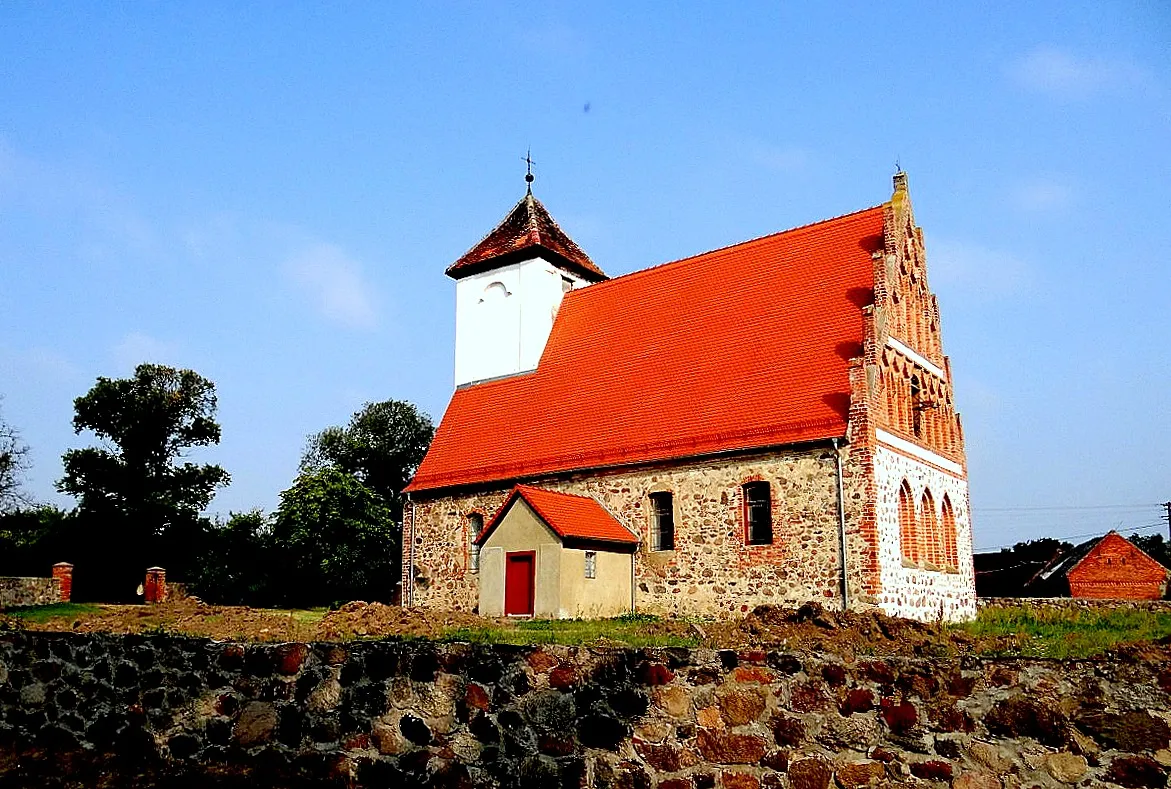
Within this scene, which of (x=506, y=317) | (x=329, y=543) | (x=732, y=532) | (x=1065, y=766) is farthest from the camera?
(x=329, y=543)

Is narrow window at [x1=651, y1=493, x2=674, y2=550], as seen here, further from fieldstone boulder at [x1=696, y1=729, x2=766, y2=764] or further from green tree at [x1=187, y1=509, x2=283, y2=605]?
green tree at [x1=187, y1=509, x2=283, y2=605]

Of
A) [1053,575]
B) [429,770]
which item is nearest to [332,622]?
[429,770]

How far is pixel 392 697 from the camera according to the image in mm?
6230

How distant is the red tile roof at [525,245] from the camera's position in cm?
3039

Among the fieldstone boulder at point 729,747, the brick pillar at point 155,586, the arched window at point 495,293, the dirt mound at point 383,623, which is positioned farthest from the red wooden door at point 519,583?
the brick pillar at point 155,586

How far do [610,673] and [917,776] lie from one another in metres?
1.77

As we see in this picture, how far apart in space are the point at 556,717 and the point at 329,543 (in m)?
36.6

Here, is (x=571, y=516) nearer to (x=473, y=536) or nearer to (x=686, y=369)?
(x=686, y=369)

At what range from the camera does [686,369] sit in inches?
979

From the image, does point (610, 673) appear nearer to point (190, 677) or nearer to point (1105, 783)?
point (1105, 783)

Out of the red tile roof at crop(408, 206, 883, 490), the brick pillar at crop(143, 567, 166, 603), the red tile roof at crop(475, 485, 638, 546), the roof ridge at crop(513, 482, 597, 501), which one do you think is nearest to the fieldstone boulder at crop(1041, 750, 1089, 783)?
the red tile roof at crop(408, 206, 883, 490)

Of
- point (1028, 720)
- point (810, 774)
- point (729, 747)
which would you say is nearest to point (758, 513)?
point (729, 747)

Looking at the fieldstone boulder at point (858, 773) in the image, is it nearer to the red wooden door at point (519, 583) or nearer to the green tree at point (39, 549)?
the red wooden door at point (519, 583)

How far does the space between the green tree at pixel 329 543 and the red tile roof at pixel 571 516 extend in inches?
716
